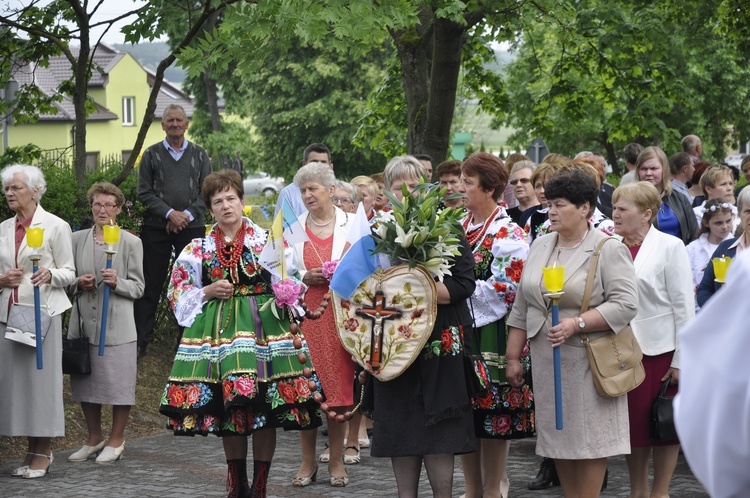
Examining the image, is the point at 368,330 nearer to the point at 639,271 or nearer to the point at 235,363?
the point at 235,363

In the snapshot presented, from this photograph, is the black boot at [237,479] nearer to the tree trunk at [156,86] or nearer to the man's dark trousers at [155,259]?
the man's dark trousers at [155,259]

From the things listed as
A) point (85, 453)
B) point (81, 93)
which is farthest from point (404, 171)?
point (81, 93)

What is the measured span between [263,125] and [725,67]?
26.2m

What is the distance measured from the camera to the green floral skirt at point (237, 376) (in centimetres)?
657

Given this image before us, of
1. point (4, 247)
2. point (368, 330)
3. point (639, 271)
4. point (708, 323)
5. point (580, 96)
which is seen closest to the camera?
point (708, 323)

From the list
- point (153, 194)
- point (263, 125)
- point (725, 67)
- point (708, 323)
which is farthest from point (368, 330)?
point (263, 125)

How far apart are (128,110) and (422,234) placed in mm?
64435

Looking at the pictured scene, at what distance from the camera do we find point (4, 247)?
8344mm

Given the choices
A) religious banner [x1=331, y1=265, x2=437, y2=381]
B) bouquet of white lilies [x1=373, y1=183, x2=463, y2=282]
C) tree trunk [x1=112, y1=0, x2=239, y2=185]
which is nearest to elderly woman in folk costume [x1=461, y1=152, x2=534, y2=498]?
bouquet of white lilies [x1=373, y1=183, x2=463, y2=282]

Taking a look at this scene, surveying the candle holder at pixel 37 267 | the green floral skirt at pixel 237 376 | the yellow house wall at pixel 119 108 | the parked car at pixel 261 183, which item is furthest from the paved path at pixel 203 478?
the parked car at pixel 261 183

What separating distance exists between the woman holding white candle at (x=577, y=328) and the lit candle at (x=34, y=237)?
3.75 meters

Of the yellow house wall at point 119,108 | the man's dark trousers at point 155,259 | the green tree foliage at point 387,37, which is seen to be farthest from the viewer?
the yellow house wall at point 119,108

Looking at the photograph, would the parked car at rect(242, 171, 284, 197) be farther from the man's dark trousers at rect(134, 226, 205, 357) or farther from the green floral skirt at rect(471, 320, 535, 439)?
the green floral skirt at rect(471, 320, 535, 439)

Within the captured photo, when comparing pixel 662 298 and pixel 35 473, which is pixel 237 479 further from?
pixel 662 298
